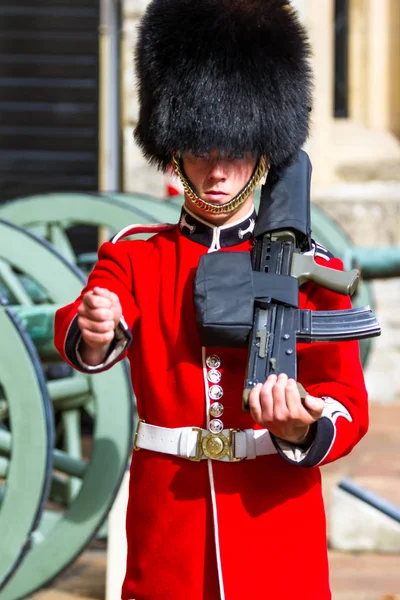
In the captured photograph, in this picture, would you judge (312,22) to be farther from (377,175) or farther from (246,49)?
(246,49)

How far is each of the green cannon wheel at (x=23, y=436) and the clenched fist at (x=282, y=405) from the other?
118cm

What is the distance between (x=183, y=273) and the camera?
1813 millimetres

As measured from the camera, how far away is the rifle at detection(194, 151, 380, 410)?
170 cm

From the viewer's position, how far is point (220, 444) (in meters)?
1.77

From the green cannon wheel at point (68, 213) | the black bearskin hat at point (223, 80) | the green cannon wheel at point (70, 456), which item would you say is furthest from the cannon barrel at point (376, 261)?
the black bearskin hat at point (223, 80)

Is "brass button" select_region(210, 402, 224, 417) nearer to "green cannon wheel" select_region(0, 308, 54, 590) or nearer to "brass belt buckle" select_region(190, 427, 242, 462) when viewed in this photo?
"brass belt buckle" select_region(190, 427, 242, 462)

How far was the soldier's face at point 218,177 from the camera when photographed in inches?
70.4

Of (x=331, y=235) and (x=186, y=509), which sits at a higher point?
(x=331, y=235)

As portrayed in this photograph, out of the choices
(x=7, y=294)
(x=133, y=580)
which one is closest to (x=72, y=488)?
(x=7, y=294)

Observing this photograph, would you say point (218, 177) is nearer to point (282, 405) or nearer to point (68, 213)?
point (282, 405)

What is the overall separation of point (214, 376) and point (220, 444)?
92mm

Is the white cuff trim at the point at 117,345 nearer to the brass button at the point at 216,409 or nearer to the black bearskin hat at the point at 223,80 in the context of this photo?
the brass button at the point at 216,409

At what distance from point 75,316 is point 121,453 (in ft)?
4.71

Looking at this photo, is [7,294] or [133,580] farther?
[7,294]
